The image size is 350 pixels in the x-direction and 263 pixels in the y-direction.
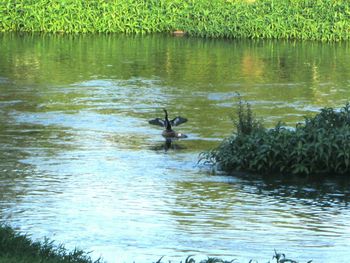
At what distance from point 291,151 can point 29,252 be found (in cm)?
696

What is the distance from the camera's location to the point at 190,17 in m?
35.8

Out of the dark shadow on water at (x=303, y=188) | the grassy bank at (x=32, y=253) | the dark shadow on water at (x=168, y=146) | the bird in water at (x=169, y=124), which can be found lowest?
the dark shadow on water at (x=303, y=188)

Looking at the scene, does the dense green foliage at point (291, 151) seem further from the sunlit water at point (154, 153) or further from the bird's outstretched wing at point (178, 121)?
the bird's outstretched wing at point (178, 121)

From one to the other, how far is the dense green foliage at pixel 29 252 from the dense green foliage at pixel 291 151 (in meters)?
6.32

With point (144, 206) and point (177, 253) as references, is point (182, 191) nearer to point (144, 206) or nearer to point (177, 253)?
point (144, 206)

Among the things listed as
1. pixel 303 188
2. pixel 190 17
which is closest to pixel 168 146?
pixel 303 188

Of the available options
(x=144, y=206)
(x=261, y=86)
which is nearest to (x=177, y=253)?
(x=144, y=206)

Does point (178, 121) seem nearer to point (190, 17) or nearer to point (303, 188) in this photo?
point (303, 188)

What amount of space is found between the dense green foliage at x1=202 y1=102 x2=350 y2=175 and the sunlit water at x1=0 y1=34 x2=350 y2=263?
12.7 inches

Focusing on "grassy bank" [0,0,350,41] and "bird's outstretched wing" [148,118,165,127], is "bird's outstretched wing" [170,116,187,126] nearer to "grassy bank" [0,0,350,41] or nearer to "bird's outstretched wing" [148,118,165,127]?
"bird's outstretched wing" [148,118,165,127]

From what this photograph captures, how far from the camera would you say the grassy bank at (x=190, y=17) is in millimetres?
34188

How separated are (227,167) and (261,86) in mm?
8631

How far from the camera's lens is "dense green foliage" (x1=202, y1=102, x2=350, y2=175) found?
1587 centimetres

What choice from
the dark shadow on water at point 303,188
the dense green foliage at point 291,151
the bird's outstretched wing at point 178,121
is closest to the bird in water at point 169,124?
the bird's outstretched wing at point 178,121
